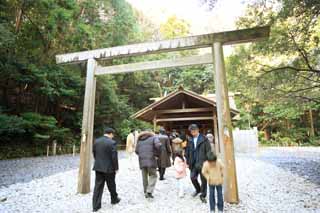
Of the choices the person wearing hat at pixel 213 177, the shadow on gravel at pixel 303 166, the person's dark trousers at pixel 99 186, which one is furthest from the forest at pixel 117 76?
the person's dark trousers at pixel 99 186

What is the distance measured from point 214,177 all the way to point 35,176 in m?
6.18

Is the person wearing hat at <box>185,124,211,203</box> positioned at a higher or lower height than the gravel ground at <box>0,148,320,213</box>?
higher

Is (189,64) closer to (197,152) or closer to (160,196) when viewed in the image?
(197,152)

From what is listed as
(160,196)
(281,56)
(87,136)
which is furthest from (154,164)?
(281,56)

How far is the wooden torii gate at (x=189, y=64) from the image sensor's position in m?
3.87

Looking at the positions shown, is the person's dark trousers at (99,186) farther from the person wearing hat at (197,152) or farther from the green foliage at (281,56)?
the green foliage at (281,56)

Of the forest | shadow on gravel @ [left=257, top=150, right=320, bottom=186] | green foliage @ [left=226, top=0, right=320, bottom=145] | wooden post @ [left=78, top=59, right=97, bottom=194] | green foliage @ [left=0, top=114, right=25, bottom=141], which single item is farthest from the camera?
green foliage @ [left=0, top=114, right=25, bottom=141]

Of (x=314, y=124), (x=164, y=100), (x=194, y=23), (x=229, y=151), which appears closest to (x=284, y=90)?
(x=229, y=151)

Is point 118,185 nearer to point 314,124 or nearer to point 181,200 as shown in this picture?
point 181,200

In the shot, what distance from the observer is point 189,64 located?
4.47 metres

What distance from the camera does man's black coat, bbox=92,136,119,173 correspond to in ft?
11.7

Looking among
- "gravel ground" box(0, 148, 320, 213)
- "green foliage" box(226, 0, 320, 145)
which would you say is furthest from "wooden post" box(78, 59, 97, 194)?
"green foliage" box(226, 0, 320, 145)

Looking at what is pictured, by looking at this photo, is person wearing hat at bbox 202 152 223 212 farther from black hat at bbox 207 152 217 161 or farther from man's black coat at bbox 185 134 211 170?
man's black coat at bbox 185 134 211 170

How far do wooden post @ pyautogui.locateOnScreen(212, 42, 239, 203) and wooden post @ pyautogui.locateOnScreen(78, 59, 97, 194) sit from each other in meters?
2.97
